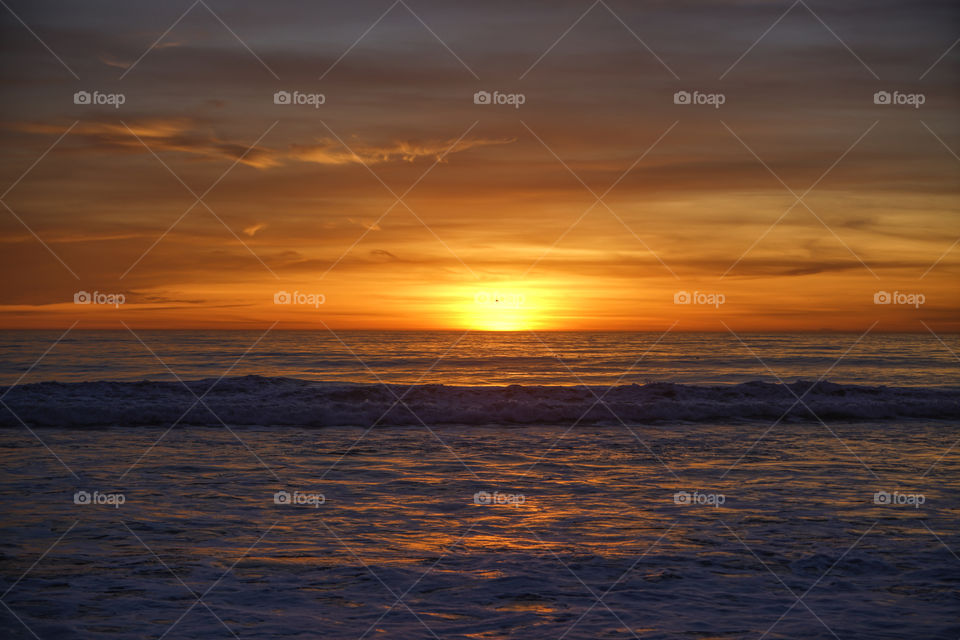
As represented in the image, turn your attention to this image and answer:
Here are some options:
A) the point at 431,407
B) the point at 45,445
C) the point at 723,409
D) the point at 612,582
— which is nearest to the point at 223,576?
the point at 612,582

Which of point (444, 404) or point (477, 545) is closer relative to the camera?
point (477, 545)

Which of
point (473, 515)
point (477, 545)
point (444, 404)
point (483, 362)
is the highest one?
point (483, 362)

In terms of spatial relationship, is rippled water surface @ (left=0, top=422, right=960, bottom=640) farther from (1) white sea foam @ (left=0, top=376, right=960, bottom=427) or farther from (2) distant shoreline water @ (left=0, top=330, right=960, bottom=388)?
(2) distant shoreline water @ (left=0, top=330, right=960, bottom=388)

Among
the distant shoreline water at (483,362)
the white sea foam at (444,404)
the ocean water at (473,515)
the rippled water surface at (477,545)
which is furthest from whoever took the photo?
the distant shoreline water at (483,362)

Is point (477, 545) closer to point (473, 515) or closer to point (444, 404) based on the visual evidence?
point (473, 515)

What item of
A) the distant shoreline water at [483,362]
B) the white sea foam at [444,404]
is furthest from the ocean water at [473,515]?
the distant shoreline water at [483,362]

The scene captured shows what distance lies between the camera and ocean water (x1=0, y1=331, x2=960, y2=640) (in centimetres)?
719

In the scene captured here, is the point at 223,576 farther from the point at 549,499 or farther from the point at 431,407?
the point at 431,407

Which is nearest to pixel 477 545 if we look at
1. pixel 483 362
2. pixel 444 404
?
pixel 444 404

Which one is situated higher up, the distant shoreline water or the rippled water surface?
the distant shoreline water

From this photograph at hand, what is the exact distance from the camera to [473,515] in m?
11.0

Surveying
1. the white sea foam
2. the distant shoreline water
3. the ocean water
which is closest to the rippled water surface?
the ocean water

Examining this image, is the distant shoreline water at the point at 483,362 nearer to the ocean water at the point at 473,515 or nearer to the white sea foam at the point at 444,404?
the white sea foam at the point at 444,404

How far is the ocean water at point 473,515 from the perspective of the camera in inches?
283
